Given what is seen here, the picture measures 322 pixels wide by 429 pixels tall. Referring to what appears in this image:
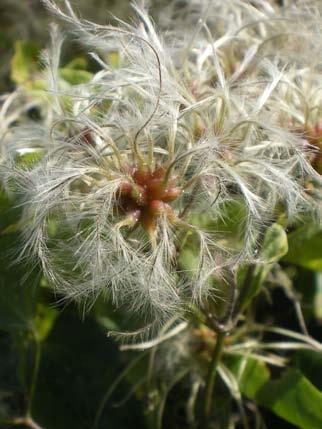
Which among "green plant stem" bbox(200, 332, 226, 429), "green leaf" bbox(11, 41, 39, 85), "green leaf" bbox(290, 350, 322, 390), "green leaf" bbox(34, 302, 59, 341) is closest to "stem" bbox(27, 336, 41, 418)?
"green leaf" bbox(34, 302, 59, 341)

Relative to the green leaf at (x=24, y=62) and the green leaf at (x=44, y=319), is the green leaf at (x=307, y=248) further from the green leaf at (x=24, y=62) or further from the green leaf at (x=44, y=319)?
the green leaf at (x=24, y=62)

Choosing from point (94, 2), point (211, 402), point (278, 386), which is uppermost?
point (94, 2)

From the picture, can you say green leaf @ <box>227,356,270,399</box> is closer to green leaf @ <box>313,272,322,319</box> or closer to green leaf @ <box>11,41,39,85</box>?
green leaf @ <box>313,272,322,319</box>

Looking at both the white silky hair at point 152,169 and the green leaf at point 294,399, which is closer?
the white silky hair at point 152,169

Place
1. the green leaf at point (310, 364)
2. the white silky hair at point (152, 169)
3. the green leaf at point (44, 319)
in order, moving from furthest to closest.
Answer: the green leaf at point (44, 319) → the green leaf at point (310, 364) → the white silky hair at point (152, 169)

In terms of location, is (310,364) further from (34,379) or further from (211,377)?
(34,379)

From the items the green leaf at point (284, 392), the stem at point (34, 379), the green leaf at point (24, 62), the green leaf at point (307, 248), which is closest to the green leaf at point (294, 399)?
the green leaf at point (284, 392)

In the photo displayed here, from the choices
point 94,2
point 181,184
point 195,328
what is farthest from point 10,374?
point 94,2

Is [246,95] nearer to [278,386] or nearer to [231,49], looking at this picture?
[231,49]
